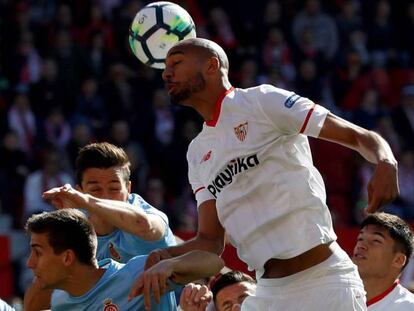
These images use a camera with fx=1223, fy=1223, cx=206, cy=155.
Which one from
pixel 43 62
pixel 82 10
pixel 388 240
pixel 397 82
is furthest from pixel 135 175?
pixel 388 240

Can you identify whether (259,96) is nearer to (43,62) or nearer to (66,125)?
(66,125)

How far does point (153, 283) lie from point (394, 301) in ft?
8.43

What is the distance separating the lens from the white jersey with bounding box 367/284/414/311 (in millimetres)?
7332

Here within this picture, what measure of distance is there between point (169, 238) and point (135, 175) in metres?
8.41

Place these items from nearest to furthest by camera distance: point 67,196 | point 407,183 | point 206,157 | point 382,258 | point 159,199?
point 67,196 → point 206,157 → point 382,258 → point 159,199 → point 407,183

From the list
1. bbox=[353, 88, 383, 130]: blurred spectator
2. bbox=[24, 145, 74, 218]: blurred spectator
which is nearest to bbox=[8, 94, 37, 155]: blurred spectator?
bbox=[24, 145, 74, 218]: blurred spectator

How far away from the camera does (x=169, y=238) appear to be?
22.3 ft

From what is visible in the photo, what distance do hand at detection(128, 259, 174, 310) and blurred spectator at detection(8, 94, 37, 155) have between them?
10237 mm

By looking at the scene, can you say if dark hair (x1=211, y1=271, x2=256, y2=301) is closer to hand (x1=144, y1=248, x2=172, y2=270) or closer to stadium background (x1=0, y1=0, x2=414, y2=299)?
hand (x1=144, y1=248, x2=172, y2=270)

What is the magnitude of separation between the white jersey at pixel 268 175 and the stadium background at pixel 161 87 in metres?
7.24

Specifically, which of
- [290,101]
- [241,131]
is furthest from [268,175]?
[290,101]

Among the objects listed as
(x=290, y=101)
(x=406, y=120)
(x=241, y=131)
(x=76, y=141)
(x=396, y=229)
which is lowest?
(x=406, y=120)

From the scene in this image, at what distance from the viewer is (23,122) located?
15.4 m

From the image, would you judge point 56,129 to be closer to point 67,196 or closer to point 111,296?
point 111,296
